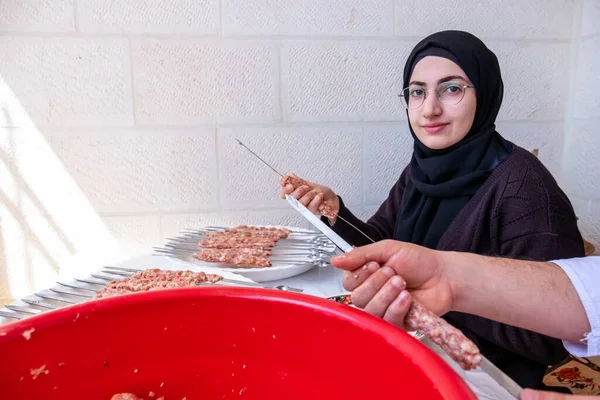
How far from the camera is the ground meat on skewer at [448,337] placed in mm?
415

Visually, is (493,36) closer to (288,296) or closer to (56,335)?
(288,296)

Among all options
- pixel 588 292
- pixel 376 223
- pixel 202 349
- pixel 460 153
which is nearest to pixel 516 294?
pixel 588 292

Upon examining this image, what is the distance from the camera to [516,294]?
654mm

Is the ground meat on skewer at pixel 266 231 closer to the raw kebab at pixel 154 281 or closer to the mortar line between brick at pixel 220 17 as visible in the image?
the raw kebab at pixel 154 281

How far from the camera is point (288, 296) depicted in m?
0.47

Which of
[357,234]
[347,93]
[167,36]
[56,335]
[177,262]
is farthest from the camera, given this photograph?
[347,93]

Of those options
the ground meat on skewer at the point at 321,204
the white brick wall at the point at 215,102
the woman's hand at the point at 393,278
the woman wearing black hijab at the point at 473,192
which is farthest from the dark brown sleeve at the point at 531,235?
the white brick wall at the point at 215,102

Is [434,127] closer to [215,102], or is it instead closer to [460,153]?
[460,153]

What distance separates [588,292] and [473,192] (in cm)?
50

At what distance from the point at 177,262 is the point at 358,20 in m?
1.18

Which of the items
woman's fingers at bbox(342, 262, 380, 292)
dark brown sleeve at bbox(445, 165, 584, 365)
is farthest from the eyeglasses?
woman's fingers at bbox(342, 262, 380, 292)

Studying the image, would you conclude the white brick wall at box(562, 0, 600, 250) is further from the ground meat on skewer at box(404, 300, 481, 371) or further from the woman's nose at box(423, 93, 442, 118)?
the ground meat on skewer at box(404, 300, 481, 371)

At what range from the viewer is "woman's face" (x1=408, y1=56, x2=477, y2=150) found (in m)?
1.13

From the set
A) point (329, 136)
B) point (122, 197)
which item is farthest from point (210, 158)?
point (329, 136)
